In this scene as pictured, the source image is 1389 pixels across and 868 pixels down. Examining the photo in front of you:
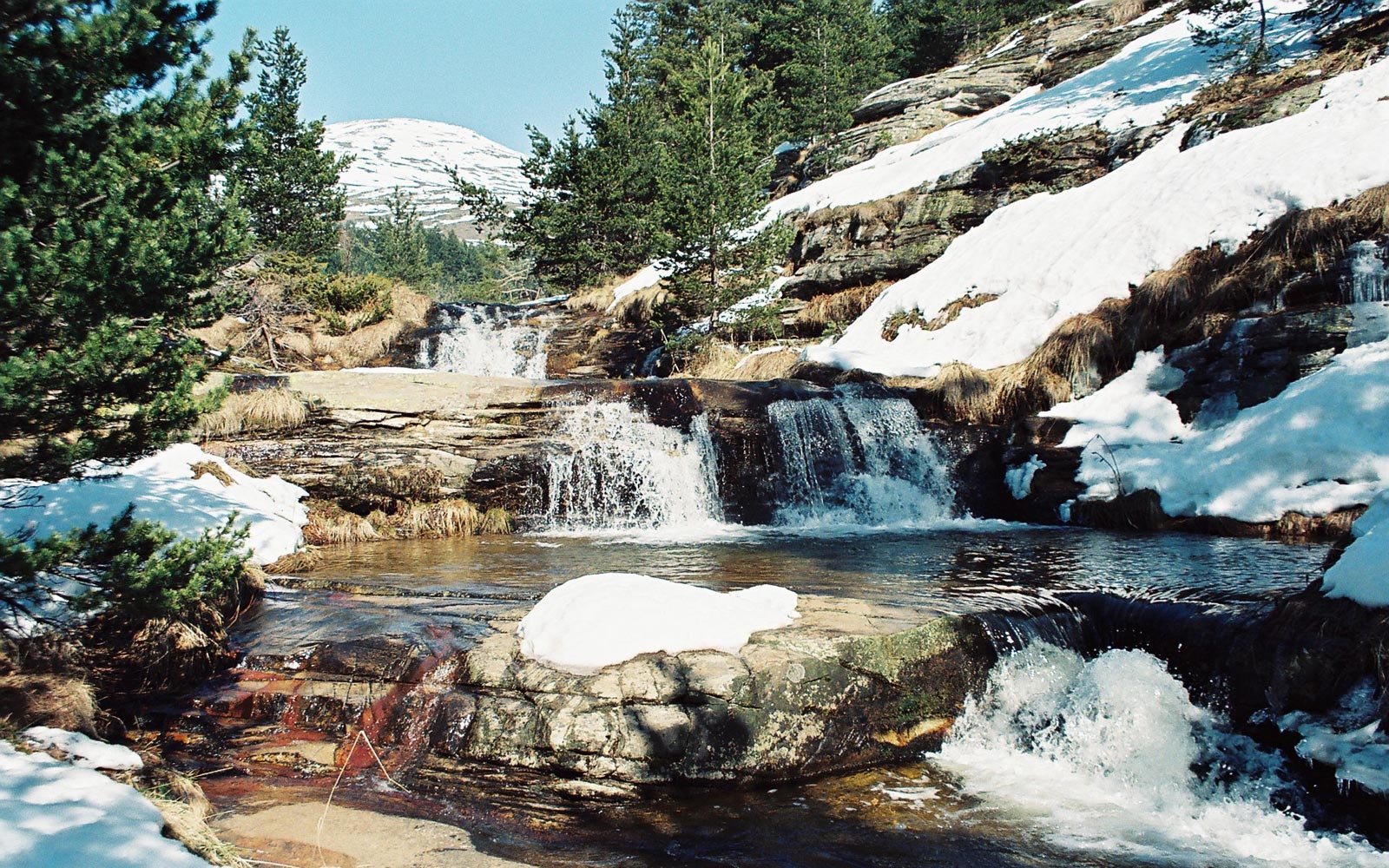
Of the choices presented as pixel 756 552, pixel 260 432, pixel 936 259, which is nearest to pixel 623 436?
pixel 756 552

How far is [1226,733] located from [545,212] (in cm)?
2238

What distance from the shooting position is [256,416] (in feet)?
34.0

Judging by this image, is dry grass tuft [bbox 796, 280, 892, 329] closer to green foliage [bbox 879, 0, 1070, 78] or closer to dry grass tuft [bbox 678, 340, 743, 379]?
dry grass tuft [bbox 678, 340, 743, 379]

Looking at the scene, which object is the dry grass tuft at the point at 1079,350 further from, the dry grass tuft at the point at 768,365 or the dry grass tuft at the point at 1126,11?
the dry grass tuft at the point at 1126,11

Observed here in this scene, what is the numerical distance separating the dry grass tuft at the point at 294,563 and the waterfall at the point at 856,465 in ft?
20.1

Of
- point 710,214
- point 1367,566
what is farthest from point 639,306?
point 1367,566

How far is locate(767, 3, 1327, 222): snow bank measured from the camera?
55.2 feet

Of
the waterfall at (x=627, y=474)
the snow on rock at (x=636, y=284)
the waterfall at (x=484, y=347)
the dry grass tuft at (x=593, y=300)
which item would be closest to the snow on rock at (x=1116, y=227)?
the waterfall at (x=627, y=474)

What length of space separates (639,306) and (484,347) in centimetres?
418

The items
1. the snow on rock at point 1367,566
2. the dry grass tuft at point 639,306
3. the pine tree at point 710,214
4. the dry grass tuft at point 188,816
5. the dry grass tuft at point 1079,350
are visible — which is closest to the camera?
the dry grass tuft at point 188,816

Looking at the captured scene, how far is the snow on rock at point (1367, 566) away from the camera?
3779 mm

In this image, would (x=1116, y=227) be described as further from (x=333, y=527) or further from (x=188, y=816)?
(x=188, y=816)

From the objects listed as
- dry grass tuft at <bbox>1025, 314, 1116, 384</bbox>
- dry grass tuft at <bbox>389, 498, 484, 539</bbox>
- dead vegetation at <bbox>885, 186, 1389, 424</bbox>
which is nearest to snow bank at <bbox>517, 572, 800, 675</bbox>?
dry grass tuft at <bbox>389, 498, 484, 539</bbox>

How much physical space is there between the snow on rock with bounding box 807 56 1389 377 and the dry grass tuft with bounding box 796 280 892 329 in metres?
1.09
